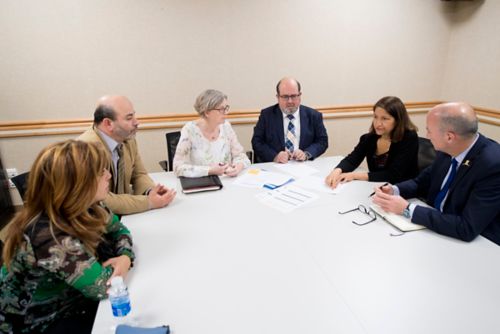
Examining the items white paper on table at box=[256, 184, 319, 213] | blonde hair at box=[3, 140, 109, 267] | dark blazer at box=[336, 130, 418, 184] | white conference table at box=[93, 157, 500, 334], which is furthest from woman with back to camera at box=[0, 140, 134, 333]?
dark blazer at box=[336, 130, 418, 184]

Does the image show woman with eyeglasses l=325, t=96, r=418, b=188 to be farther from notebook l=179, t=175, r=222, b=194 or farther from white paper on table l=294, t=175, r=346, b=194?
notebook l=179, t=175, r=222, b=194

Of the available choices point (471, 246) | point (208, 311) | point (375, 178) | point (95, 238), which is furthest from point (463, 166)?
point (95, 238)

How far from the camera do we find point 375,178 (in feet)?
6.94

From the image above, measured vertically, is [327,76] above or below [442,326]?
above

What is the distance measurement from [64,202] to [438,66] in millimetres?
4237

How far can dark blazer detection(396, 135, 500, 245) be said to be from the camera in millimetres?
1380

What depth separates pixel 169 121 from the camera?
11.0 feet

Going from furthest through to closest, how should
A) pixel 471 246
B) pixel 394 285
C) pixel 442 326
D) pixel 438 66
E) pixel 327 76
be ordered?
pixel 438 66 < pixel 327 76 < pixel 471 246 < pixel 394 285 < pixel 442 326

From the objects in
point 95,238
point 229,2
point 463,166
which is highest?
point 229,2

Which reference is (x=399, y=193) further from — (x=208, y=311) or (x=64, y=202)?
(x=64, y=202)

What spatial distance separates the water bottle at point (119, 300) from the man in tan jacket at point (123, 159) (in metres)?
0.69

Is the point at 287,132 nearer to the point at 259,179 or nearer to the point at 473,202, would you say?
the point at 259,179

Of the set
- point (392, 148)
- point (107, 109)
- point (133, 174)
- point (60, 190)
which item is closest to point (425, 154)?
point (392, 148)

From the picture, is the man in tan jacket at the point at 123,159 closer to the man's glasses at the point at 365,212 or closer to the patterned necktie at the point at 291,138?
the man's glasses at the point at 365,212
